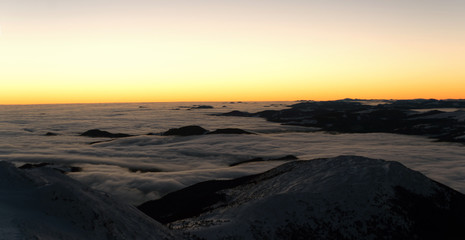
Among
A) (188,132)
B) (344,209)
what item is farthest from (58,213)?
(188,132)

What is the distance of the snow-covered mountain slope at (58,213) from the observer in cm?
327

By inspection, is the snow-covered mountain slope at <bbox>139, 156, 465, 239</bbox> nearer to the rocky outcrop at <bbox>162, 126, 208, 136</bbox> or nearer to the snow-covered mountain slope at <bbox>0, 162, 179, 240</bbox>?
the snow-covered mountain slope at <bbox>0, 162, 179, 240</bbox>

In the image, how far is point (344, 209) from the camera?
5953mm

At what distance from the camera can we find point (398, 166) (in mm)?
7258

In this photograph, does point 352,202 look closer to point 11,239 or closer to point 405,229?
point 405,229

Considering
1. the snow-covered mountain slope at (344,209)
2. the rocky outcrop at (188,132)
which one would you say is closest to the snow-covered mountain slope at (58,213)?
the snow-covered mountain slope at (344,209)

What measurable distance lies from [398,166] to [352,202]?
1.97 meters

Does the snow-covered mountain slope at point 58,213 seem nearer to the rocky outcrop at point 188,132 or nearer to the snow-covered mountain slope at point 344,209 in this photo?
the snow-covered mountain slope at point 344,209

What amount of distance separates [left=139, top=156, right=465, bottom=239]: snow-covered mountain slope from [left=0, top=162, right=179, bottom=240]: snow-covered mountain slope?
1.33m

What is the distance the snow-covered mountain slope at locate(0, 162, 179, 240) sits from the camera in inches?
129

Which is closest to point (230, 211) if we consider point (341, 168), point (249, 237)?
point (249, 237)

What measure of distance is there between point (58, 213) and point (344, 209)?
4.84 meters

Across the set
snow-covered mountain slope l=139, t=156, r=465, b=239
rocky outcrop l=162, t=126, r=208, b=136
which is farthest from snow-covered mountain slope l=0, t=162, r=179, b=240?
rocky outcrop l=162, t=126, r=208, b=136

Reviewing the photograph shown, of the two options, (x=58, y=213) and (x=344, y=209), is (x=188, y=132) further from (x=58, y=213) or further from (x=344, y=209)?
(x=58, y=213)
